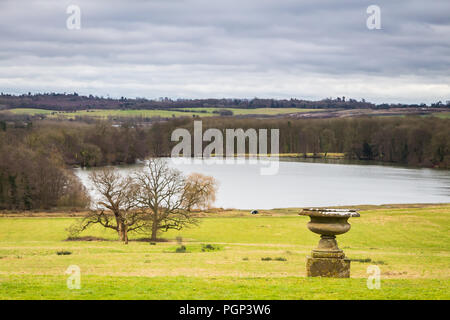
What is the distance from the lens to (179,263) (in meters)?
18.8

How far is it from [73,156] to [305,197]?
6201 centimetres

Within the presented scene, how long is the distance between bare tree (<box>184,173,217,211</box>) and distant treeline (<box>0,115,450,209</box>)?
1302 cm

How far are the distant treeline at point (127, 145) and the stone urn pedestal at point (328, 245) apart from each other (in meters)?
52.8

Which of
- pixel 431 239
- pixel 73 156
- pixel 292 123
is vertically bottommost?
pixel 431 239

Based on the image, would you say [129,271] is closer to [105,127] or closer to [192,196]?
[192,196]

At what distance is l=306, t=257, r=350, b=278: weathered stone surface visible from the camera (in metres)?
13.4

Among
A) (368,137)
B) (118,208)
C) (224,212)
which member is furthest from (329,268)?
(368,137)

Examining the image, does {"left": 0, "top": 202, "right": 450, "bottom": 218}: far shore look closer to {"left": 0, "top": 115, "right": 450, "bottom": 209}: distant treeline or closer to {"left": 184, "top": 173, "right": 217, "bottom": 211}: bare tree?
{"left": 184, "top": 173, "right": 217, "bottom": 211}: bare tree

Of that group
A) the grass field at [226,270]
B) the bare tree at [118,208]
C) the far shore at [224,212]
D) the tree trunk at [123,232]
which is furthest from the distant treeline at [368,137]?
the tree trunk at [123,232]

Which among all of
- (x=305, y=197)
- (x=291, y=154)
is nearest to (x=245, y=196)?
(x=305, y=197)

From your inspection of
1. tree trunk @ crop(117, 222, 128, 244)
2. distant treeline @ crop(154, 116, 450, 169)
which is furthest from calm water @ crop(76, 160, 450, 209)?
tree trunk @ crop(117, 222, 128, 244)

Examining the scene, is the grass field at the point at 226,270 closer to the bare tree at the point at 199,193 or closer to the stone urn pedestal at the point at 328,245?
the stone urn pedestal at the point at 328,245

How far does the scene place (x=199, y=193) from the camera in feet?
185

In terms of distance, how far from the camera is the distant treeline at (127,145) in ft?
216
